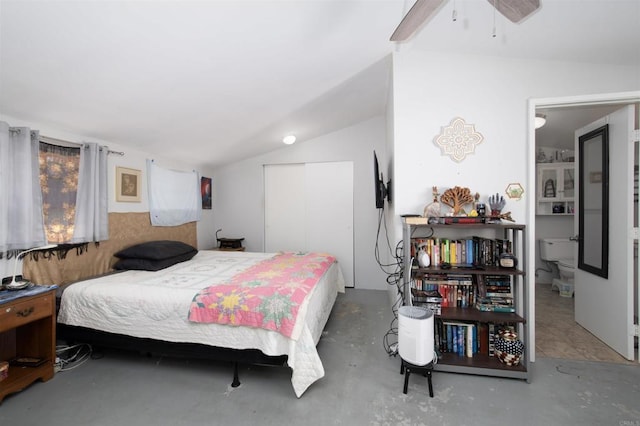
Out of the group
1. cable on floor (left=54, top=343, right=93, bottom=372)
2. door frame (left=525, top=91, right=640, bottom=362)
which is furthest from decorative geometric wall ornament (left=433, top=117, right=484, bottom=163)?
cable on floor (left=54, top=343, right=93, bottom=372)

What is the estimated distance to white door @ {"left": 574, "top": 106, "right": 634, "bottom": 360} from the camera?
2.20 meters

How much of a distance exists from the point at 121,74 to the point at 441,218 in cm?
249

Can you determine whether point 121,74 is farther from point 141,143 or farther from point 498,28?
point 498,28

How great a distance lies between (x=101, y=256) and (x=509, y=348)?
3.70 m

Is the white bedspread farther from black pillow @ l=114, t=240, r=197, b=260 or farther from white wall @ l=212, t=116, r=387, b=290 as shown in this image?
white wall @ l=212, t=116, r=387, b=290

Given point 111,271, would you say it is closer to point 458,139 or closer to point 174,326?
point 174,326

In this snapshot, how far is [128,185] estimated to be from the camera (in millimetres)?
3006

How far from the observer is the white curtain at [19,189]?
1921 mm

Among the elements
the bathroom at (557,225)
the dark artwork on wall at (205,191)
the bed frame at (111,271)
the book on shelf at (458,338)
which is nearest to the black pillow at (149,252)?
the bed frame at (111,271)

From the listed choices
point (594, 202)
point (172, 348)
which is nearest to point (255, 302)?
point (172, 348)

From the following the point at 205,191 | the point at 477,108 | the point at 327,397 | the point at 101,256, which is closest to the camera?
the point at 327,397

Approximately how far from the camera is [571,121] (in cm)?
349

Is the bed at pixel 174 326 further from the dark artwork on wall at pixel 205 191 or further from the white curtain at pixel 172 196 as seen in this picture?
the dark artwork on wall at pixel 205 191

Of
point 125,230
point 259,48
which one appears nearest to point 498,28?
point 259,48
